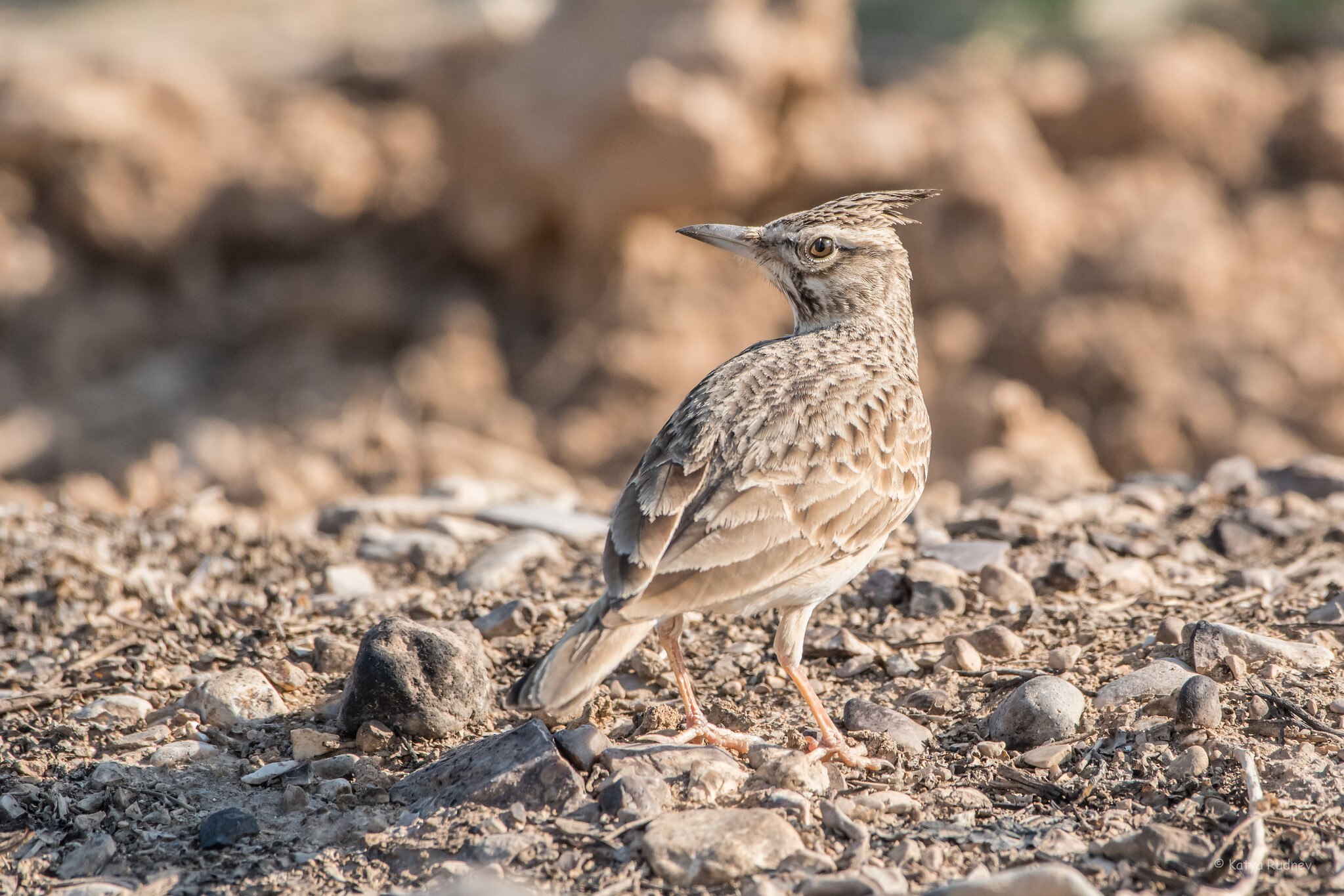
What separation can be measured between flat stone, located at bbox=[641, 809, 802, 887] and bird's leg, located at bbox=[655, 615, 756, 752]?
0.50 m

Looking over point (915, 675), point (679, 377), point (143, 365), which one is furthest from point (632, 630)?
point (143, 365)

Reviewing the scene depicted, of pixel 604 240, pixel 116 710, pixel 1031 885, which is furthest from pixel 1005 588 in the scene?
pixel 604 240

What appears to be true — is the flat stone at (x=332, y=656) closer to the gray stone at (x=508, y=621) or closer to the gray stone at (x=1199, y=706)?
the gray stone at (x=508, y=621)

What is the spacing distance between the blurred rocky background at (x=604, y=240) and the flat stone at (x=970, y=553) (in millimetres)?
3488

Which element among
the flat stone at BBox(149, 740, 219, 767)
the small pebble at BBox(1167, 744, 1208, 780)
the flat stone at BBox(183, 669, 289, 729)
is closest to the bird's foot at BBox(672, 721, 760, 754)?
the small pebble at BBox(1167, 744, 1208, 780)

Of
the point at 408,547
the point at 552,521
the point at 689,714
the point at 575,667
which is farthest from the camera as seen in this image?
the point at 552,521

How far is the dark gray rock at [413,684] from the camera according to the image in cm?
398

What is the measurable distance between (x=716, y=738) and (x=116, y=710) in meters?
1.89

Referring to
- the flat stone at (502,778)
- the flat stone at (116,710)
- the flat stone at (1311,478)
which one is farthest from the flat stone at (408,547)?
the flat stone at (1311,478)

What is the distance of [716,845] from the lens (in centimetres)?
329

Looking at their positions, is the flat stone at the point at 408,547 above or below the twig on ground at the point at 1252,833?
above

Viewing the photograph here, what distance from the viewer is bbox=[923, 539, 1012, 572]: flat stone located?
16.8ft

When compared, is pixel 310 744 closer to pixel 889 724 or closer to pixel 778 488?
pixel 778 488

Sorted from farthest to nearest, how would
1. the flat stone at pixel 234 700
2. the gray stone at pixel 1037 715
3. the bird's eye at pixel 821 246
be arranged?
the bird's eye at pixel 821 246 < the flat stone at pixel 234 700 < the gray stone at pixel 1037 715
